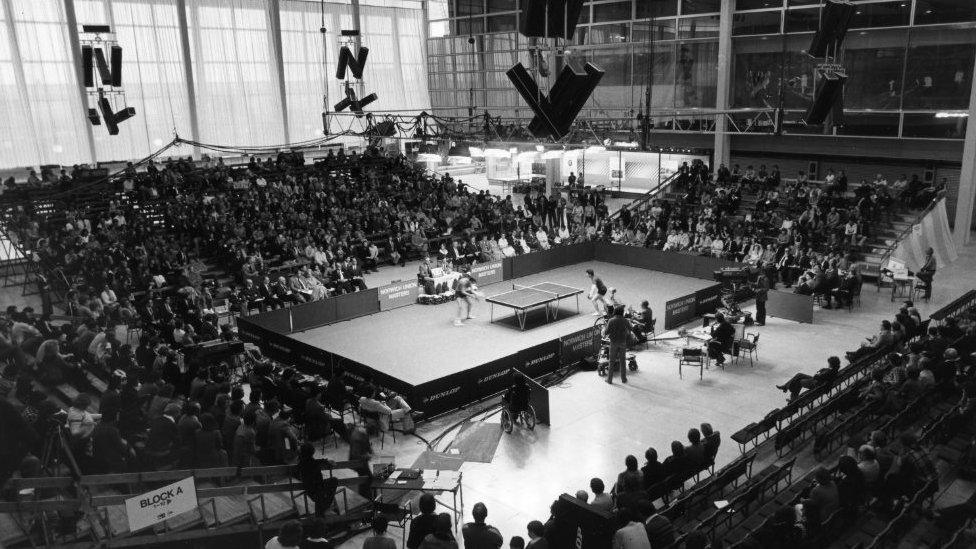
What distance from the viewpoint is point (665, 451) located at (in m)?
11.9

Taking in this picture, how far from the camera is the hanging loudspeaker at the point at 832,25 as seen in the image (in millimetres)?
16641

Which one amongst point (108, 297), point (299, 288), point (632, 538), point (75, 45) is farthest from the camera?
point (75, 45)

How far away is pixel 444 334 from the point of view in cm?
1845

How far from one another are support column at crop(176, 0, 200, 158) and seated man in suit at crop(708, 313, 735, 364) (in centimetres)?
2653

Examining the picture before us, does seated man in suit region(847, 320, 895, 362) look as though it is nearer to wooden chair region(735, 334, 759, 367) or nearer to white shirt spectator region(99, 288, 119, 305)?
wooden chair region(735, 334, 759, 367)

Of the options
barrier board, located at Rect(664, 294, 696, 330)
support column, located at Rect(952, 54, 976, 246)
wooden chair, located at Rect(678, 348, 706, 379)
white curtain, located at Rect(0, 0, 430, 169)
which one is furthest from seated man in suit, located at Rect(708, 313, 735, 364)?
white curtain, located at Rect(0, 0, 430, 169)

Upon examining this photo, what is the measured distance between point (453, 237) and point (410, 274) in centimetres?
312

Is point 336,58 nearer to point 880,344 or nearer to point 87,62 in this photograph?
point 87,62

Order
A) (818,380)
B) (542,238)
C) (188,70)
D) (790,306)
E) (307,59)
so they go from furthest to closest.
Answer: (307,59)
(188,70)
(542,238)
(790,306)
(818,380)

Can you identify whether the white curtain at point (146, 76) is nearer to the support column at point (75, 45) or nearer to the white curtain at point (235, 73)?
the support column at point (75, 45)

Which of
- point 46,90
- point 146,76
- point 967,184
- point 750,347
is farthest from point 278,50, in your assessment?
point 967,184

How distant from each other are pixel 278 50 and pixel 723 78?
20742 mm

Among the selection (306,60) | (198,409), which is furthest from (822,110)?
(306,60)

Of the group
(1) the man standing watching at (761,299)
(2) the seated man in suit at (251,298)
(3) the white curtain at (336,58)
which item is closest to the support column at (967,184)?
(1) the man standing watching at (761,299)
